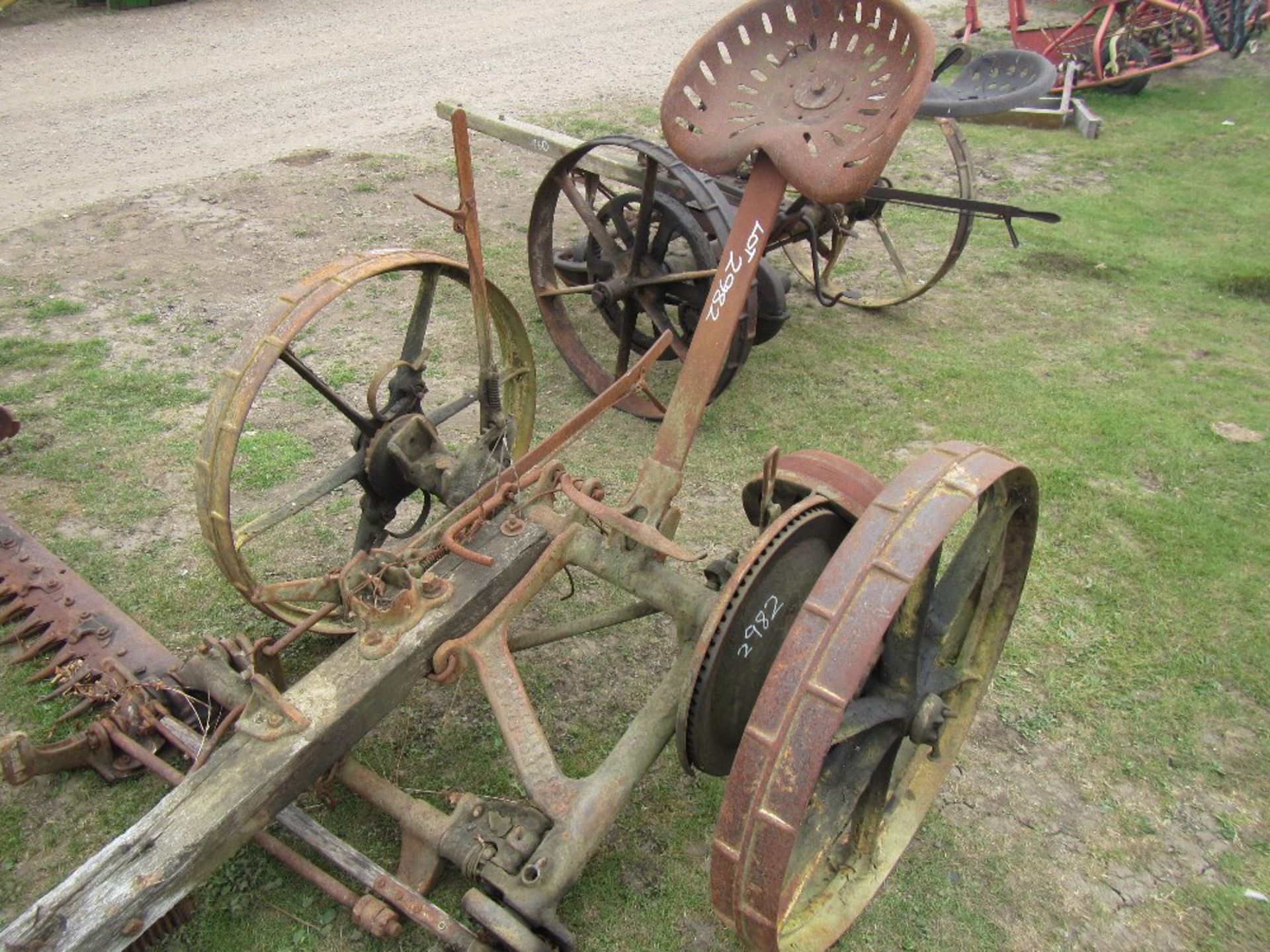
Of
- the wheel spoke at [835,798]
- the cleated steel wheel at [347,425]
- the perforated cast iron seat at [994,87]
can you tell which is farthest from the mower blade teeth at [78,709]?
the perforated cast iron seat at [994,87]

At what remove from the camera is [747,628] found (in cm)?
221

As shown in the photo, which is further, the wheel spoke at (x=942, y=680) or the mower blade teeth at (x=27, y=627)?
the mower blade teeth at (x=27, y=627)

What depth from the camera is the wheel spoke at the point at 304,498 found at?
2.74 m

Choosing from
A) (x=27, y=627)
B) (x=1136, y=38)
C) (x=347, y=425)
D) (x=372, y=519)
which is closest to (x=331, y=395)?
(x=372, y=519)

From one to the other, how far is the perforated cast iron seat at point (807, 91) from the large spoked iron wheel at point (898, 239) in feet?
5.41

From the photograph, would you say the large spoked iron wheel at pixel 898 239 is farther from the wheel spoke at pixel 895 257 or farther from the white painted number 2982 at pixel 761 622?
the white painted number 2982 at pixel 761 622

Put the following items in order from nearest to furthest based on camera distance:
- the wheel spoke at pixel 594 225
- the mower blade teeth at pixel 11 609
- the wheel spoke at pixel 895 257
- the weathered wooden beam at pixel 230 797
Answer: the weathered wooden beam at pixel 230 797 < the mower blade teeth at pixel 11 609 < the wheel spoke at pixel 594 225 < the wheel spoke at pixel 895 257

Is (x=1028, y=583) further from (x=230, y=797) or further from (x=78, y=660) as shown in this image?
(x=78, y=660)

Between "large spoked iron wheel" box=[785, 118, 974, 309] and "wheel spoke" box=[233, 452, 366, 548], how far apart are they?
2639 millimetres

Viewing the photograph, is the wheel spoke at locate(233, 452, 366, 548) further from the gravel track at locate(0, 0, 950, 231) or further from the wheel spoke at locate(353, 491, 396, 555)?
the gravel track at locate(0, 0, 950, 231)

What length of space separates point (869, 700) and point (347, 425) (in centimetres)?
298

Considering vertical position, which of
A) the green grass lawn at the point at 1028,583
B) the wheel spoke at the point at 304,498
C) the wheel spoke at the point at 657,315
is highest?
the wheel spoke at the point at 304,498

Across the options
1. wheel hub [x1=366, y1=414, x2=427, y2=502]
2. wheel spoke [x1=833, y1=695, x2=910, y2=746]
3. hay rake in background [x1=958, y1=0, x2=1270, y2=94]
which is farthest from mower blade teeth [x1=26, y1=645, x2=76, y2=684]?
hay rake in background [x1=958, y1=0, x2=1270, y2=94]

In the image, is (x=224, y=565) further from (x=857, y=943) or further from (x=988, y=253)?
(x=988, y=253)
